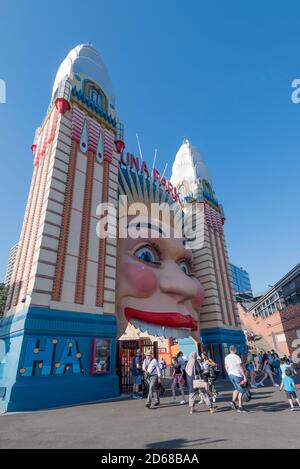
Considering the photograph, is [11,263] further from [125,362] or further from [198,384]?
[198,384]

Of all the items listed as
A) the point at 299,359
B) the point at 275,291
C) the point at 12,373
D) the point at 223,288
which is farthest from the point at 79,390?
the point at 275,291

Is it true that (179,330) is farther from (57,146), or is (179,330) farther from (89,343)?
(57,146)

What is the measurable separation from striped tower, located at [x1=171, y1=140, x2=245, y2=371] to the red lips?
4.48 metres

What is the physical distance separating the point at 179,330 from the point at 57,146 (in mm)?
12281

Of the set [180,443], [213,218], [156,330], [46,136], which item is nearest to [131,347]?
[156,330]

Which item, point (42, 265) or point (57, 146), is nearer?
point (42, 265)

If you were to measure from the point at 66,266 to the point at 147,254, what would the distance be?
5.25m

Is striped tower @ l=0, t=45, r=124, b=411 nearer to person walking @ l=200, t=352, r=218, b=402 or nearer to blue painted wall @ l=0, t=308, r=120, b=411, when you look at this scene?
blue painted wall @ l=0, t=308, r=120, b=411

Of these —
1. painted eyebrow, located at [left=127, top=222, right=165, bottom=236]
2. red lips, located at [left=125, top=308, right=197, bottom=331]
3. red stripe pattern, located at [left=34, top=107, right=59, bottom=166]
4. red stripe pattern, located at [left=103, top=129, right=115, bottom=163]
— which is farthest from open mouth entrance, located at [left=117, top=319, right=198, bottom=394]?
red stripe pattern, located at [left=34, top=107, right=59, bottom=166]

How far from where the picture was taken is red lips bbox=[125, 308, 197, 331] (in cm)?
1370

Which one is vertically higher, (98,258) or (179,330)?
(98,258)

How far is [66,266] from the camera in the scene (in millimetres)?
11602
